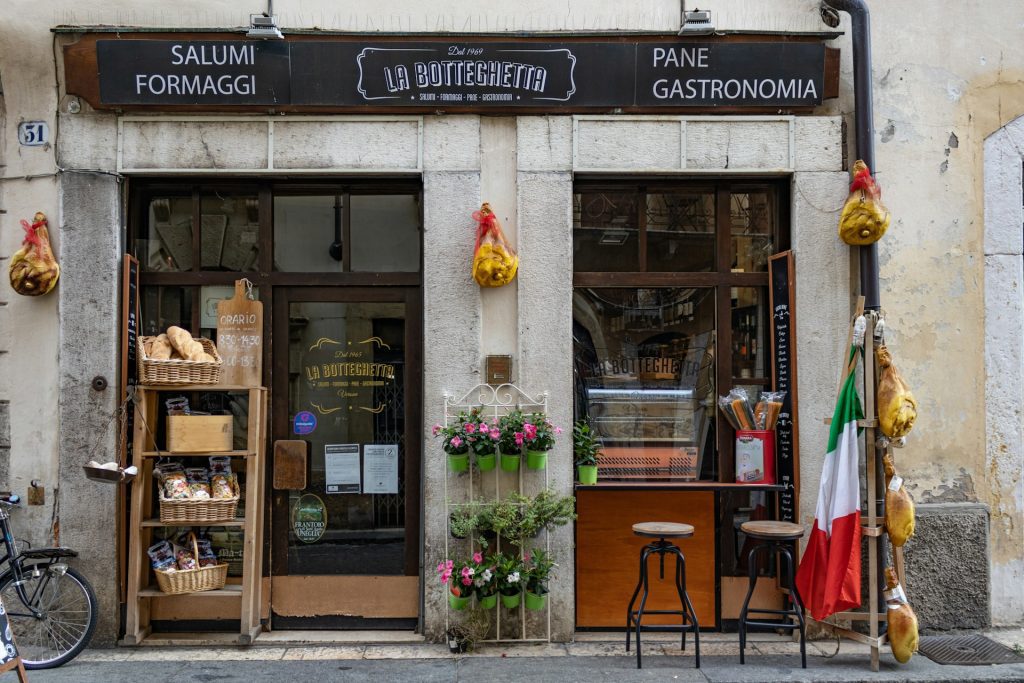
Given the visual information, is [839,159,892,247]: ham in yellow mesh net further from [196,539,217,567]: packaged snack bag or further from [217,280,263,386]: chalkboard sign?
[196,539,217,567]: packaged snack bag

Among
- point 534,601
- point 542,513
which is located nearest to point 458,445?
point 542,513

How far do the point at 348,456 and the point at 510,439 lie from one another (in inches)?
51.8

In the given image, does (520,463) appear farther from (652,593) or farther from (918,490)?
(918,490)

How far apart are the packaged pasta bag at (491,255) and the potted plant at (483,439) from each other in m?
0.95

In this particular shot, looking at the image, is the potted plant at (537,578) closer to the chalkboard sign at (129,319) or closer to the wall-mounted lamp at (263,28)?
the chalkboard sign at (129,319)

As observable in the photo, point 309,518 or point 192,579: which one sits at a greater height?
point 309,518

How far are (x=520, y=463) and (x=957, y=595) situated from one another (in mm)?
3217

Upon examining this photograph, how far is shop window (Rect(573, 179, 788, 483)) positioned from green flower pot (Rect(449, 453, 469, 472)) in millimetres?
977

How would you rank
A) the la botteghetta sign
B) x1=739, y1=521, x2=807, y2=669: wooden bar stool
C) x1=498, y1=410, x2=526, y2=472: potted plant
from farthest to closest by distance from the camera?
1. the la botteghetta sign
2. x1=498, y1=410, x2=526, y2=472: potted plant
3. x1=739, y1=521, x2=807, y2=669: wooden bar stool

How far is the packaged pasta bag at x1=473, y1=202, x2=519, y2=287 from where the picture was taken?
20.1ft

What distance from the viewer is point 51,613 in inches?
235

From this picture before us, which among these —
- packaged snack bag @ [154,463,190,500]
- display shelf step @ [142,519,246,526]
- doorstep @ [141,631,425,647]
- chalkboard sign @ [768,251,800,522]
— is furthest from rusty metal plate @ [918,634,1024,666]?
packaged snack bag @ [154,463,190,500]

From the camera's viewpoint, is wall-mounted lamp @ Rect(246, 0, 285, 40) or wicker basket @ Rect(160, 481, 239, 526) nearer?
wicker basket @ Rect(160, 481, 239, 526)

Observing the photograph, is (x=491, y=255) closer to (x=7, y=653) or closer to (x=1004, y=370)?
(x=7, y=653)
